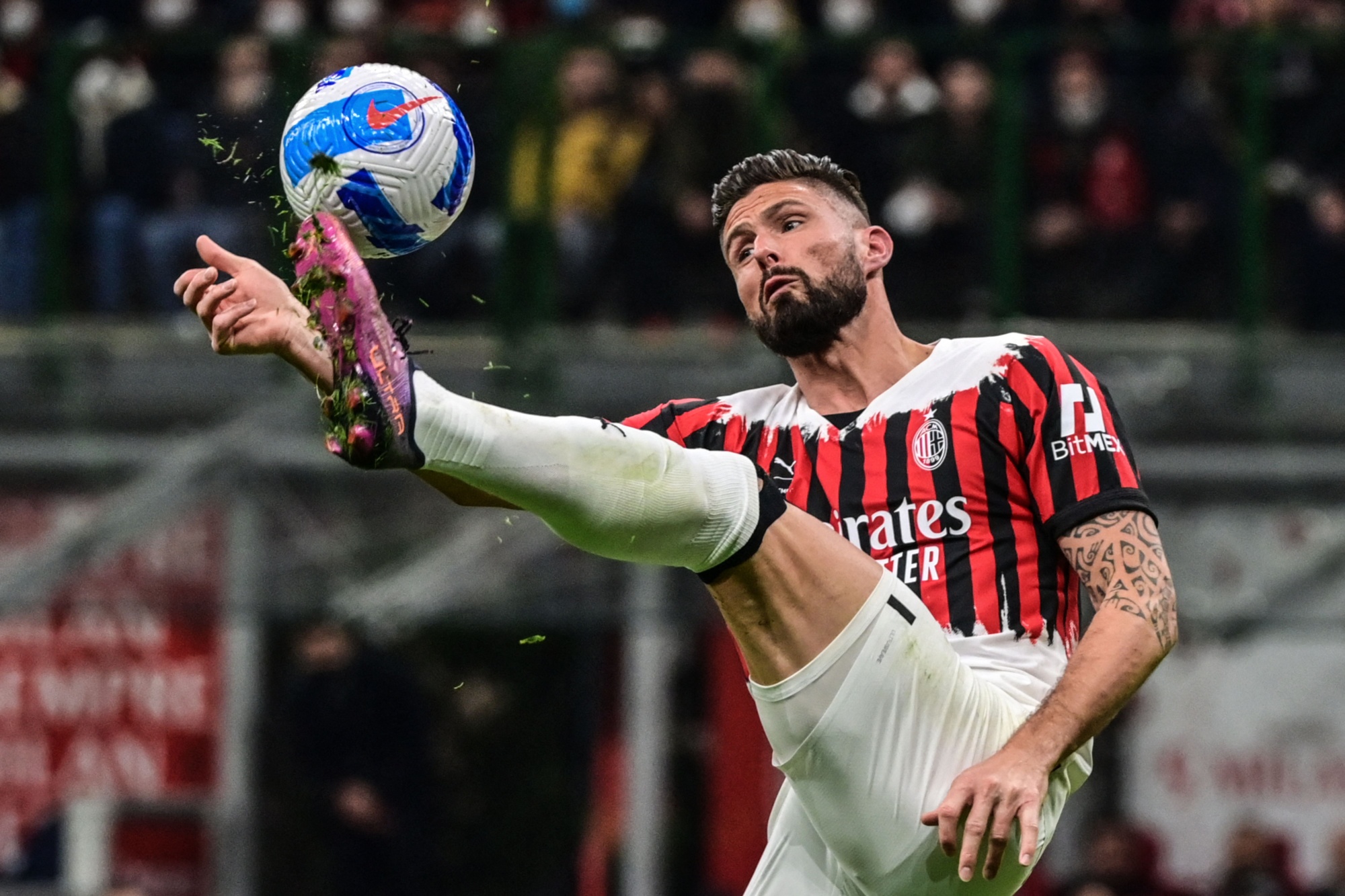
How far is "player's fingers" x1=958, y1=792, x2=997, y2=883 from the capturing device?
441 cm

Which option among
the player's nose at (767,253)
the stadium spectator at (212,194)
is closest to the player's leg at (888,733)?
the player's nose at (767,253)

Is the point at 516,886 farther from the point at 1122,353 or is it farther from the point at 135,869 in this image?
the point at 1122,353

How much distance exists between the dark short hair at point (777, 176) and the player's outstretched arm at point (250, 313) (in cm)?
130

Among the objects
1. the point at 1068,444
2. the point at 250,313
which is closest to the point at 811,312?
the point at 1068,444

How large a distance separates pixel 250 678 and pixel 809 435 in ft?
19.4

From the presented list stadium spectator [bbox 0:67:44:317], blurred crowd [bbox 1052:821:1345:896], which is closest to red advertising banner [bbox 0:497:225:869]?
stadium spectator [bbox 0:67:44:317]

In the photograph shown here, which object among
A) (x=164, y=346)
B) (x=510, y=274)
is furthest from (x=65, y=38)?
(x=510, y=274)

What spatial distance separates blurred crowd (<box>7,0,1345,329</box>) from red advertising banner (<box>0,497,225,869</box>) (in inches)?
50.3

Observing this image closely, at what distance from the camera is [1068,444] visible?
5113mm

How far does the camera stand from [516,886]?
45.3 ft

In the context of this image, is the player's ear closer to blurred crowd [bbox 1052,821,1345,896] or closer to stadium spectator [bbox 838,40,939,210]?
stadium spectator [bbox 838,40,939,210]

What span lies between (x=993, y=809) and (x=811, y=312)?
1441 millimetres

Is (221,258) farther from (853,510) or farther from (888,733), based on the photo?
(888,733)

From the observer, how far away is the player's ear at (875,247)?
18.2ft
